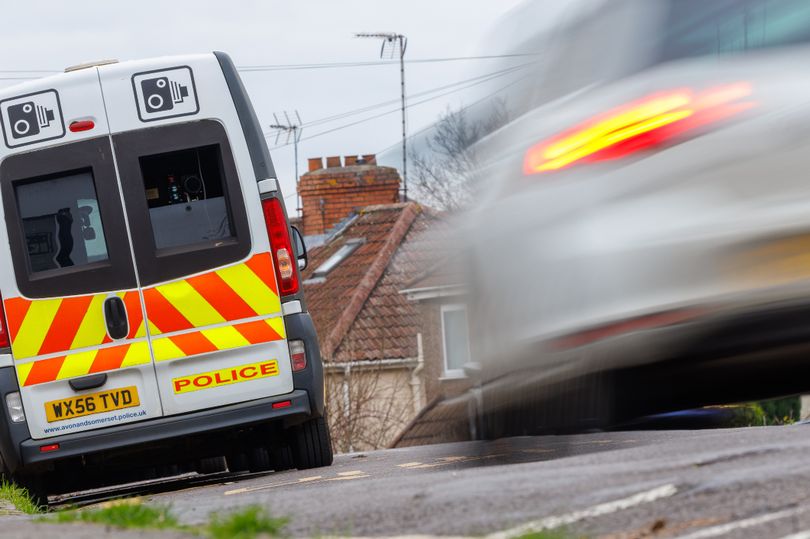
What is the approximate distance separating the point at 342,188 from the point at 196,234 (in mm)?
38676

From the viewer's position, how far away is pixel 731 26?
5070 millimetres

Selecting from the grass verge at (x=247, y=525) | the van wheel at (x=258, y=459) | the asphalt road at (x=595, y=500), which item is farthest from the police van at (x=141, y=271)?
the grass verge at (x=247, y=525)

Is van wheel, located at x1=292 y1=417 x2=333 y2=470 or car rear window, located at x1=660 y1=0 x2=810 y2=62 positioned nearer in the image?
car rear window, located at x1=660 y1=0 x2=810 y2=62

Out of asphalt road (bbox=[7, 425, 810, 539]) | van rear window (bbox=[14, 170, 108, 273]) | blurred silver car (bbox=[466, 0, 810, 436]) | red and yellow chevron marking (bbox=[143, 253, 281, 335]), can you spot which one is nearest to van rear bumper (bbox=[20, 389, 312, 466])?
red and yellow chevron marking (bbox=[143, 253, 281, 335])

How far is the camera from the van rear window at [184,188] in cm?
880

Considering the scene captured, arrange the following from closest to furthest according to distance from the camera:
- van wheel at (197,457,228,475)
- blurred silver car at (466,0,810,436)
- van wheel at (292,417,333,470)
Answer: blurred silver car at (466,0,810,436)
van wheel at (292,417,333,470)
van wheel at (197,457,228,475)

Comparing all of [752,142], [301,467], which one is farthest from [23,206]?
[752,142]

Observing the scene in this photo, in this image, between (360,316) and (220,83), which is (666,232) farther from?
(360,316)

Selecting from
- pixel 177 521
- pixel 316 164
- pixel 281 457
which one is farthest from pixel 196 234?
pixel 316 164

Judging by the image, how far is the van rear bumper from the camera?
8500mm

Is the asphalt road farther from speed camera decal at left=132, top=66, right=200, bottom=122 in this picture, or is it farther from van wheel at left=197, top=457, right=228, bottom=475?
van wheel at left=197, top=457, right=228, bottom=475

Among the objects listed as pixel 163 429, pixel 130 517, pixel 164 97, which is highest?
pixel 164 97

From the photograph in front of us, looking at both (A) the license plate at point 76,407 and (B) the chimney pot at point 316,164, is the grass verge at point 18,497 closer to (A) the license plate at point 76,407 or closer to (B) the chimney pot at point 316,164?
(A) the license plate at point 76,407

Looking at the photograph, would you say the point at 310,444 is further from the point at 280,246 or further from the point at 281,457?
the point at 280,246
